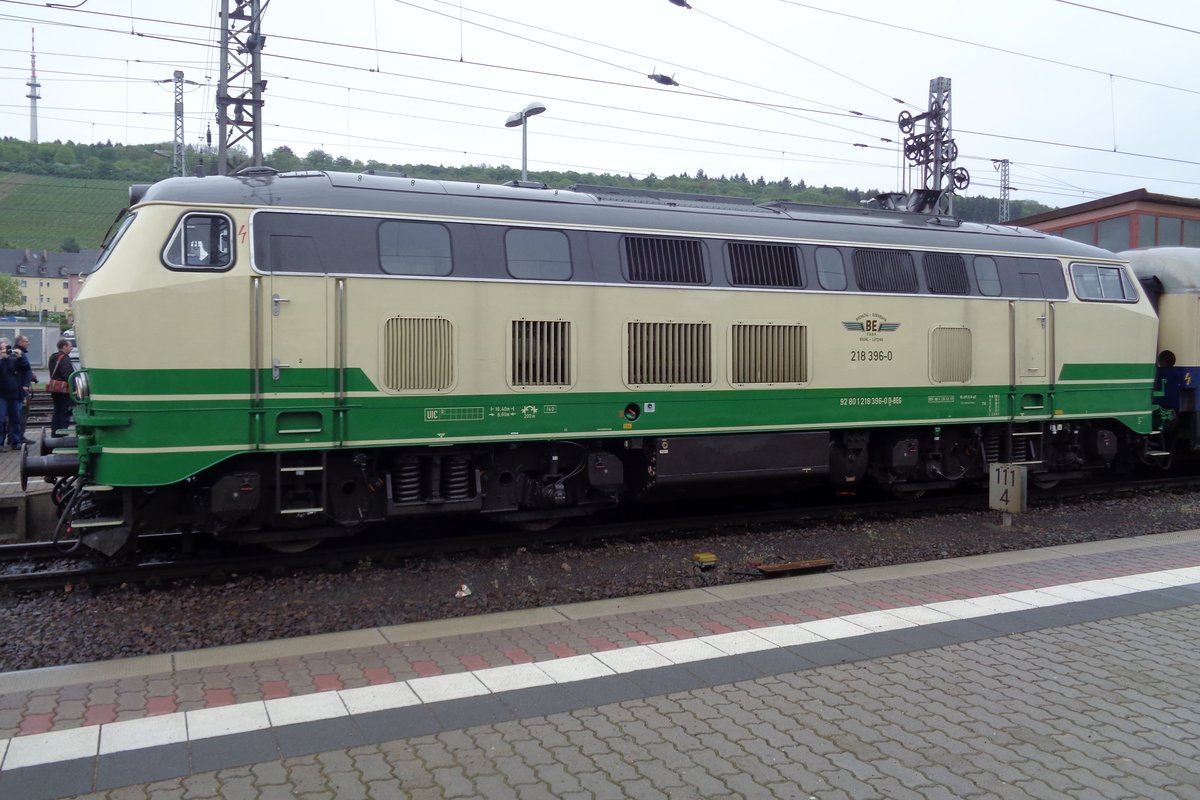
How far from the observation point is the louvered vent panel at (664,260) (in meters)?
9.76

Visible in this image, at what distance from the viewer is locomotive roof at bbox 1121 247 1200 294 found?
14539mm

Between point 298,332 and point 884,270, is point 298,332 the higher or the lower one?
the lower one

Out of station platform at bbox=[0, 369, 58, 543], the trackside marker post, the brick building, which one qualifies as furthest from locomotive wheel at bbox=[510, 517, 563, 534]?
the brick building

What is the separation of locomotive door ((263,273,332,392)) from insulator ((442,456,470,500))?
1.55 m

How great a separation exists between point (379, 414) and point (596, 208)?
3229 millimetres

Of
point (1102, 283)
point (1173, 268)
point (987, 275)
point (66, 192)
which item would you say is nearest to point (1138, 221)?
point (1173, 268)

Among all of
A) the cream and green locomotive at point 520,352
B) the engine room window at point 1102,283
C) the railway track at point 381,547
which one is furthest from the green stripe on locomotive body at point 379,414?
the engine room window at point 1102,283

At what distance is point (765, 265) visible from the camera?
1055 cm

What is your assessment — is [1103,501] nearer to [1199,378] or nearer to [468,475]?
[1199,378]

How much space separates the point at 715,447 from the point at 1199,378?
9305 millimetres

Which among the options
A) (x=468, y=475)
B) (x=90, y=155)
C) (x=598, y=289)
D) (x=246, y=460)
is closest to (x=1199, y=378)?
(x=598, y=289)

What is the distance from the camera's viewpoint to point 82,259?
267 ft

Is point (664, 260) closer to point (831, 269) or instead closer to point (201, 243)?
point (831, 269)

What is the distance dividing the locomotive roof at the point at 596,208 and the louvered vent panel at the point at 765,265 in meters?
0.18
